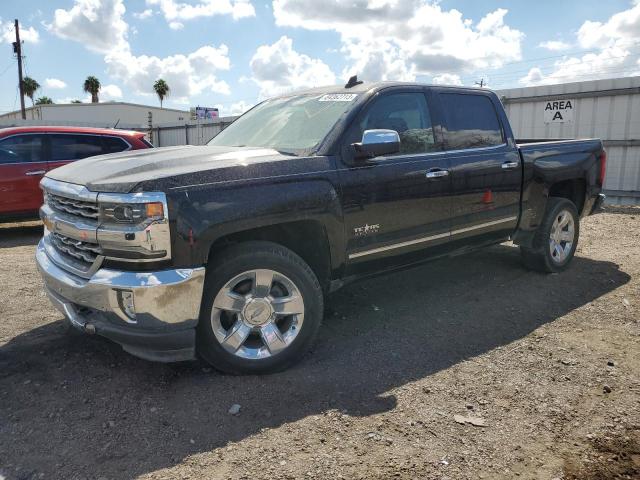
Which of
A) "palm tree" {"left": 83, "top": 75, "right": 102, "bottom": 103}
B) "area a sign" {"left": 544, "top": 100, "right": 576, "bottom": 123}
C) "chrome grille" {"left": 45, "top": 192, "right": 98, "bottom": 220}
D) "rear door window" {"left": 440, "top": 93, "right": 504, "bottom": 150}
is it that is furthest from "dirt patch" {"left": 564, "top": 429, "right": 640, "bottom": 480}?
"palm tree" {"left": 83, "top": 75, "right": 102, "bottom": 103}

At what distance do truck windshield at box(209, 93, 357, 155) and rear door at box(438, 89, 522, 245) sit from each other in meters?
1.09

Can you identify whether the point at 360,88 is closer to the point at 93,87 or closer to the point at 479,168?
the point at 479,168

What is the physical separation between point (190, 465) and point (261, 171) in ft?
5.70

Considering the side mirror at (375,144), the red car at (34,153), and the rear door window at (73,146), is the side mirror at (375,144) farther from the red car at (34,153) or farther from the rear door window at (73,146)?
the rear door window at (73,146)

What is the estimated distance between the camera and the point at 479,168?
4.72 m

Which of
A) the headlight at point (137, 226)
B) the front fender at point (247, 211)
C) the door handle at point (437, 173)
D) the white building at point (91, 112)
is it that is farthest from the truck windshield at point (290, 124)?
the white building at point (91, 112)

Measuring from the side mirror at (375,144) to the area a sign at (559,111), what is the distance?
31.0ft

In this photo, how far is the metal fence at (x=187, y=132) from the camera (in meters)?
19.4

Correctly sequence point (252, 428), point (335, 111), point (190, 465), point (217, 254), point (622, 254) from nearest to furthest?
1. point (190, 465)
2. point (252, 428)
3. point (217, 254)
4. point (335, 111)
5. point (622, 254)

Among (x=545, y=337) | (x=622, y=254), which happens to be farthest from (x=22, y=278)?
(x=622, y=254)

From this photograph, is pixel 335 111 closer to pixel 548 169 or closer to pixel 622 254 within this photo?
pixel 548 169

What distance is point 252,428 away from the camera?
295 centimetres

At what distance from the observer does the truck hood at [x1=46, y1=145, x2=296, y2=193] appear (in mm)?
3090

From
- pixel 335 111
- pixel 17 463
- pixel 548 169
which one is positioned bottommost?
pixel 17 463
